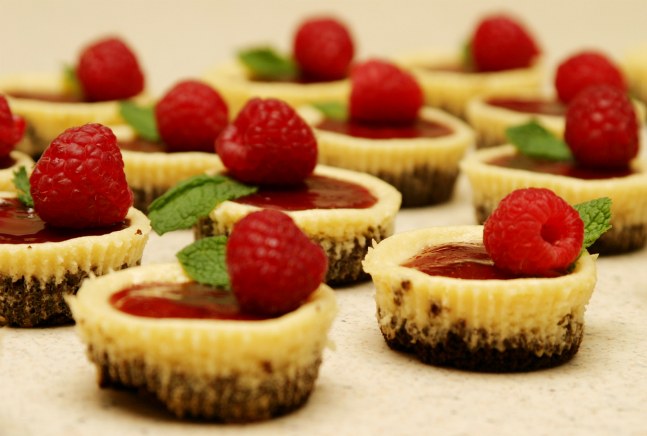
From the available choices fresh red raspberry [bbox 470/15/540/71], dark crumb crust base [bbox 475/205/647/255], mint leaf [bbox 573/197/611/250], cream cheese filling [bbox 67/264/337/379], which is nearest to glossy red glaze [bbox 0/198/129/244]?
cream cheese filling [bbox 67/264/337/379]

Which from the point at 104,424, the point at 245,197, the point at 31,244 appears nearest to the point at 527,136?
the point at 245,197

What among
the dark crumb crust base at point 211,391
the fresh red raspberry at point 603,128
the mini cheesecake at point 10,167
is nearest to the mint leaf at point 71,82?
the mini cheesecake at point 10,167

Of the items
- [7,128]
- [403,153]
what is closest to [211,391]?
[7,128]

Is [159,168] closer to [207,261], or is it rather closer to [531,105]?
Result: [207,261]

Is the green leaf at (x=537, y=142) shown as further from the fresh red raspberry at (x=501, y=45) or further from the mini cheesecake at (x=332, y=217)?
the fresh red raspberry at (x=501, y=45)

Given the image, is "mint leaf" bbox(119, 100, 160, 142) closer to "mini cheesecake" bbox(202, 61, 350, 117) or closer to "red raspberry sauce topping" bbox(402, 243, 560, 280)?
"mini cheesecake" bbox(202, 61, 350, 117)

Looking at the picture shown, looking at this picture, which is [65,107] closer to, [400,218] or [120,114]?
[120,114]

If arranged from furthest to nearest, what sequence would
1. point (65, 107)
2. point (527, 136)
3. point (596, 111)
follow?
1. point (65, 107)
2. point (527, 136)
3. point (596, 111)
